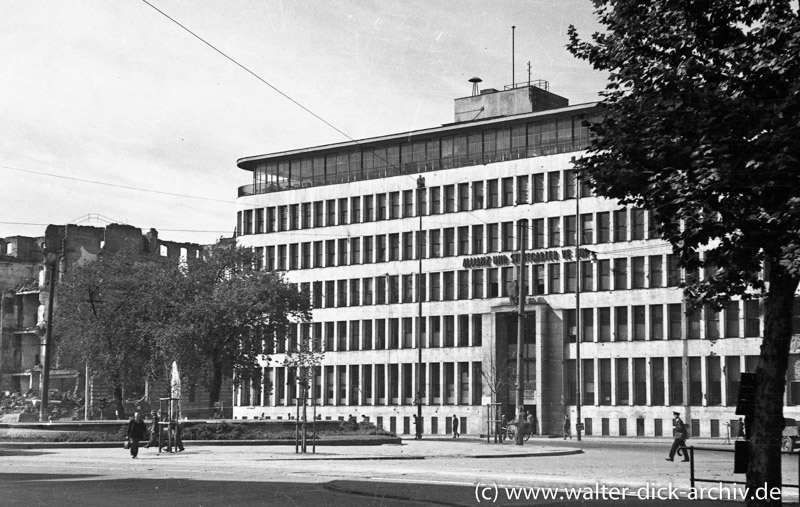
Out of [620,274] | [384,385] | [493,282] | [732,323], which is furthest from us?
[384,385]

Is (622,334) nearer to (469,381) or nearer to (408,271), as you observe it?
(469,381)

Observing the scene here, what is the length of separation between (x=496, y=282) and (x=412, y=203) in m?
10.2

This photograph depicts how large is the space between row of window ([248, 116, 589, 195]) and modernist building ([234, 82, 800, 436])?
0.42ft

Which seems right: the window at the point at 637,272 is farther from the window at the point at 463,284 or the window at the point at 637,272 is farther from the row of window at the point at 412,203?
the window at the point at 463,284

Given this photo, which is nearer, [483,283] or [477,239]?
[483,283]

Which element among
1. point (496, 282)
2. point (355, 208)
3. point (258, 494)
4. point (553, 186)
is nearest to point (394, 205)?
point (355, 208)

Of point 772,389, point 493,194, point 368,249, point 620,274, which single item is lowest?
point 772,389

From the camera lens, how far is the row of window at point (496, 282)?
264ft

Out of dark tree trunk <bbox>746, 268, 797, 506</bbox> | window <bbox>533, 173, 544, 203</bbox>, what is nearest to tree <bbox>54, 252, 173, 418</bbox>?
window <bbox>533, 173, 544, 203</bbox>

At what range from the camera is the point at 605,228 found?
82.8 metres

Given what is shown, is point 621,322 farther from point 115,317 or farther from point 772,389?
point 772,389

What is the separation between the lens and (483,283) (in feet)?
290

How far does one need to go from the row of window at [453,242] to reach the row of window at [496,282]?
155 cm

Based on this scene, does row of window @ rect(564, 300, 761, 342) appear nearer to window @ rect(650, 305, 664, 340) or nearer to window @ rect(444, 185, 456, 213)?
window @ rect(650, 305, 664, 340)
